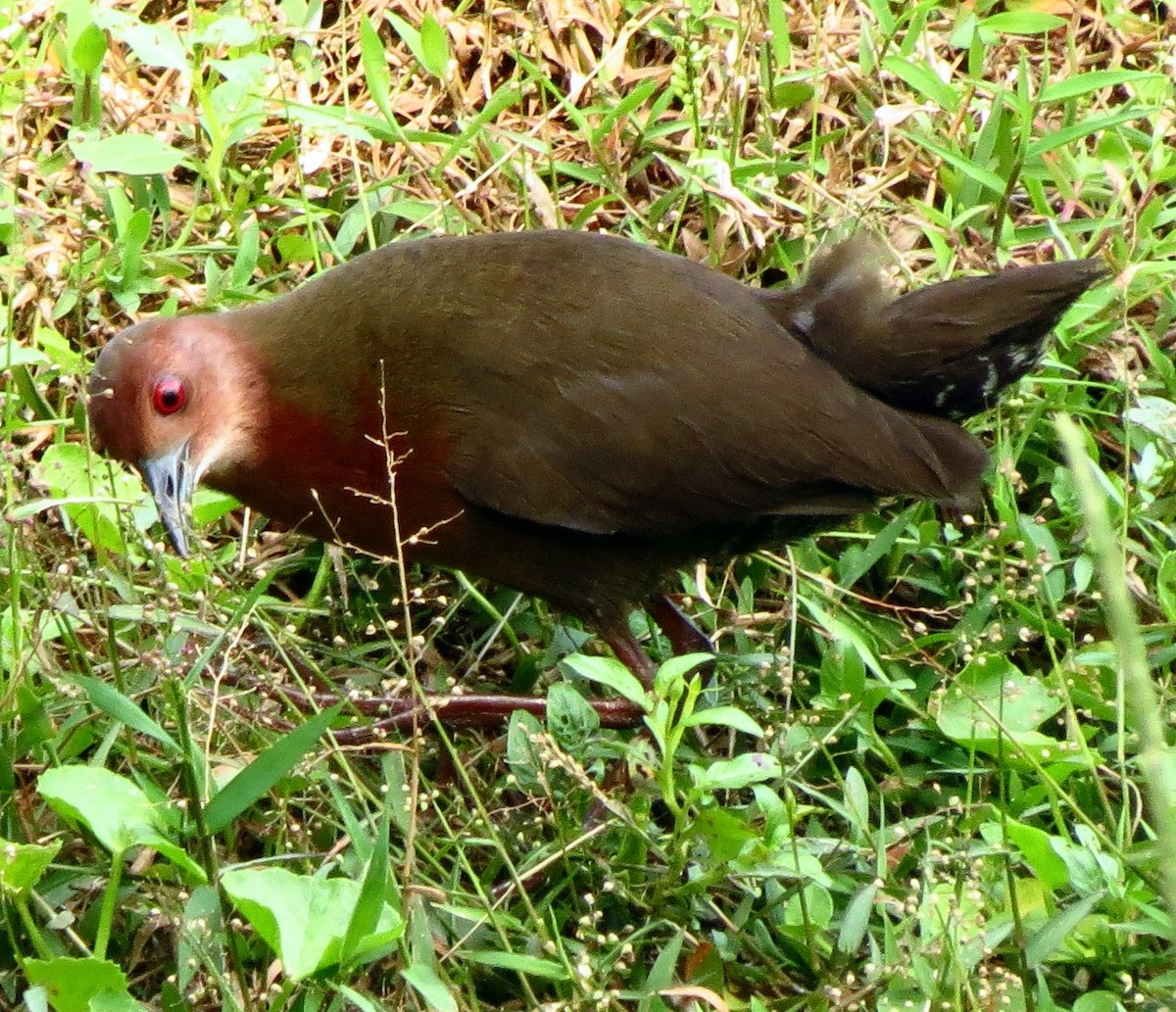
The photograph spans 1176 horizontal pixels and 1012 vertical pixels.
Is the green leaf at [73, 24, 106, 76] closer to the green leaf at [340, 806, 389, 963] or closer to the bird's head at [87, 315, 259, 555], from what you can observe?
the bird's head at [87, 315, 259, 555]

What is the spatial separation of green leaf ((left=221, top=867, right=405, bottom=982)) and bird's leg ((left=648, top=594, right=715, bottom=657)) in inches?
58.7

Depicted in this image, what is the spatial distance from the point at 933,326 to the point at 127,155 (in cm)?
229

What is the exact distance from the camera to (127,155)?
437 centimetres

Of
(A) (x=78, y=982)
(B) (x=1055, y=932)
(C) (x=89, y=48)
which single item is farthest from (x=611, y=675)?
(C) (x=89, y=48)

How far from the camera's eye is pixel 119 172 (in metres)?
4.48

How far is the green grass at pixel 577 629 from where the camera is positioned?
9.22ft

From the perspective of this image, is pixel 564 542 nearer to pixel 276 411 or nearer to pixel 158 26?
pixel 276 411

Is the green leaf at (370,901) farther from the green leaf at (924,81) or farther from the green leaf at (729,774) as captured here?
the green leaf at (924,81)

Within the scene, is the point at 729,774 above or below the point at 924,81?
below

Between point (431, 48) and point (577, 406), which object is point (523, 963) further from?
point (431, 48)

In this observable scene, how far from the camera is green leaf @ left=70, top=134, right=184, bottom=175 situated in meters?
4.34

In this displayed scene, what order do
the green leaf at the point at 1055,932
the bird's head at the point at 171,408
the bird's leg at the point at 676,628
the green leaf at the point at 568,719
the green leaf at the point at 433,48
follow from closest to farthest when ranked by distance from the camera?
the green leaf at the point at 1055,932 < the green leaf at the point at 568,719 < the bird's head at the point at 171,408 < the bird's leg at the point at 676,628 < the green leaf at the point at 433,48

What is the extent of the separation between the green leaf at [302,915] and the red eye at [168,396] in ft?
4.29

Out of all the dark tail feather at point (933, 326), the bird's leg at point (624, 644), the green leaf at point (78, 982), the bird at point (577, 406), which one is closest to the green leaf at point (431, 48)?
the bird at point (577, 406)
